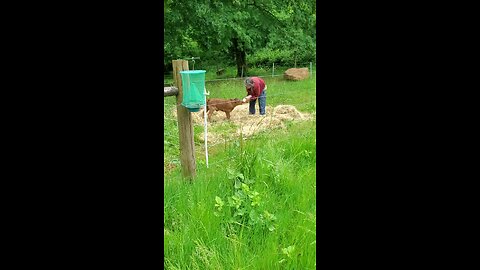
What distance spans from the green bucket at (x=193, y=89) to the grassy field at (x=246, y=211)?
524mm

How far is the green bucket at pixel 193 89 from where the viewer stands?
4062mm

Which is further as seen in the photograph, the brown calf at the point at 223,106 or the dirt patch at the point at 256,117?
the brown calf at the point at 223,106

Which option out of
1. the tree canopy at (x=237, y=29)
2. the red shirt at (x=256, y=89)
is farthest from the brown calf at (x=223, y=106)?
the tree canopy at (x=237, y=29)

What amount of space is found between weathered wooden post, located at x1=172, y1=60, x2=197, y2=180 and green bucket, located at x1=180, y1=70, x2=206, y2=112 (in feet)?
0.26

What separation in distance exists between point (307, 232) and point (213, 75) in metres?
15.2

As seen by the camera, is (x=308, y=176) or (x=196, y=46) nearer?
(x=308, y=176)

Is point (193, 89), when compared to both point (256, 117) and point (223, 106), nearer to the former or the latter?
point (223, 106)

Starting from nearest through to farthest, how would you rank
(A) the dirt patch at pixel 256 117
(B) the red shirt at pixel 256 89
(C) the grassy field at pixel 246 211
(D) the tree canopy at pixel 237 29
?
(C) the grassy field at pixel 246 211 < (A) the dirt patch at pixel 256 117 < (B) the red shirt at pixel 256 89 < (D) the tree canopy at pixel 237 29

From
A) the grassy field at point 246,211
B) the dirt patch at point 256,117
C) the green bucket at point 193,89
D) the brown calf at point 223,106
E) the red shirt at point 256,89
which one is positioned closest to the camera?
the grassy field at point 246,211

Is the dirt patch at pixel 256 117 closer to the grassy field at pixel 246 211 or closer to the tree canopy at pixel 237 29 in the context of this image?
the grassy field at pixel 246 211

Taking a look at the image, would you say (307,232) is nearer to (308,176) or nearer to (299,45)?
(308,176)

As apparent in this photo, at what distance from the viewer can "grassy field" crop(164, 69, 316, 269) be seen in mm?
2643
